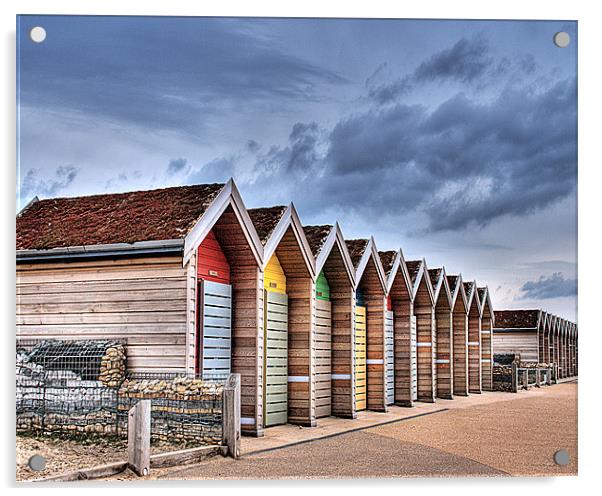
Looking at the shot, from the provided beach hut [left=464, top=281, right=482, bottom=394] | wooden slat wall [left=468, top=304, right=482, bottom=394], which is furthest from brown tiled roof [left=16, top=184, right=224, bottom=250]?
wooden slat wall [left=468, top=304, right=482, bottom=394]

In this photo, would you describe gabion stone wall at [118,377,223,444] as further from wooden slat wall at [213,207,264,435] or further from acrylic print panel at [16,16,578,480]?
wooden slat wall at [213,207,264,435]

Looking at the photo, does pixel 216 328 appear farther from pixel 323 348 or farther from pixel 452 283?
pixel 452 283

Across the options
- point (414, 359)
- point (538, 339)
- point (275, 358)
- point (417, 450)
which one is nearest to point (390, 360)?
point (414, 359)

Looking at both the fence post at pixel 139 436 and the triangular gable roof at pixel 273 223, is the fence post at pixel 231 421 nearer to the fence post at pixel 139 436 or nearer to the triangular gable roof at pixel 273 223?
the fence post at pixel 139 436

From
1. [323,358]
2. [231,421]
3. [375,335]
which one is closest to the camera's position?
[231,421]

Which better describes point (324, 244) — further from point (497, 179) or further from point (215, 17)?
point (215, 17)

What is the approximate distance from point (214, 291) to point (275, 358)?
2025 mm

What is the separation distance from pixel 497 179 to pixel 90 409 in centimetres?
505

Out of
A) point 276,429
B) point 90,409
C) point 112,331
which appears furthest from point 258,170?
point 276,429

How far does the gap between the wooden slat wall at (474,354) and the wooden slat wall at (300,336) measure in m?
7.58

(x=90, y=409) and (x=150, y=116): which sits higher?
(x=150, y=116)

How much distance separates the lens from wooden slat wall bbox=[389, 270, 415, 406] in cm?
1767

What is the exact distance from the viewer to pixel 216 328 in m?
11.8

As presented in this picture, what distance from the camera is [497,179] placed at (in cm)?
1065
